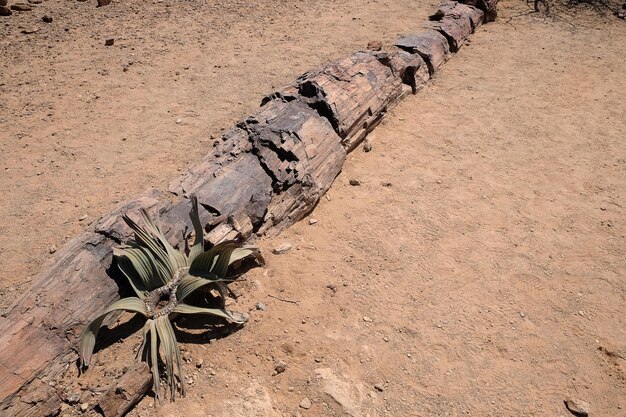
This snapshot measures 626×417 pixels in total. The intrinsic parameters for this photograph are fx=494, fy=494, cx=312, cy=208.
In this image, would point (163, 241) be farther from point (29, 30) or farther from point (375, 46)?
point (29, 30)

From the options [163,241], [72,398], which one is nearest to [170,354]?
[72,398]

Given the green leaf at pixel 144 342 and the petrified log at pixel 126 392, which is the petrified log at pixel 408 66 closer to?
the green leaf at pixel 144 342

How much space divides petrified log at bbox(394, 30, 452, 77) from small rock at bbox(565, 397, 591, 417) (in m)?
4.20

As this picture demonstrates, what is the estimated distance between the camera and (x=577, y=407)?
2.68 meters

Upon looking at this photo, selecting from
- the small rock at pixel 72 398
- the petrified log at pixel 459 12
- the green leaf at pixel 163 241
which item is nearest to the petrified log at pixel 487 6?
the petrified log at pixel 459 12

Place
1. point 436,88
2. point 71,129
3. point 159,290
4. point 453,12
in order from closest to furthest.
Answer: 1. point 159,290
2. point 71,129
3. point 436,88
4. point 453,12

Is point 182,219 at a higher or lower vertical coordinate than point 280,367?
higher

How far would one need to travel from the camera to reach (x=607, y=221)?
13.1ft

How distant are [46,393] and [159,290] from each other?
0.74 m

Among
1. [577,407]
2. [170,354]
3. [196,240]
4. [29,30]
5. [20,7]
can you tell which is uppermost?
[20,7]

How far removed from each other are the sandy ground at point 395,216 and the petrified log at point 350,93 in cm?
27

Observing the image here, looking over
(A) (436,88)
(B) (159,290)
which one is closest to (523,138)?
(A) (436,88)

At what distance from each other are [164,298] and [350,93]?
2.55 metres

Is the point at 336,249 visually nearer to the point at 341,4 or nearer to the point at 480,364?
the point at 480,364
